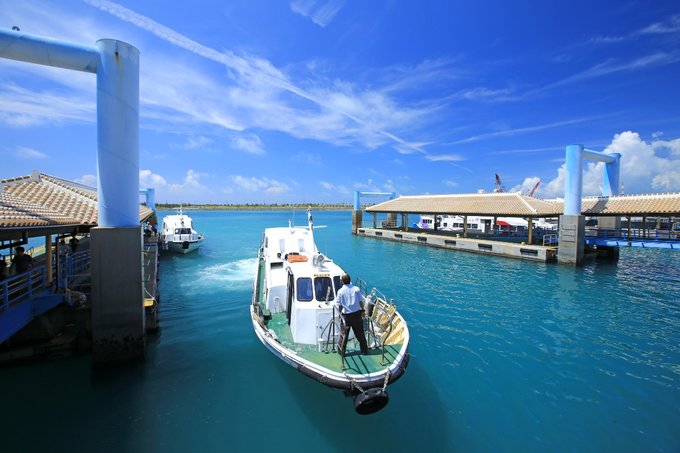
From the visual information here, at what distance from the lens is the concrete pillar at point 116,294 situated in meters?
9.97

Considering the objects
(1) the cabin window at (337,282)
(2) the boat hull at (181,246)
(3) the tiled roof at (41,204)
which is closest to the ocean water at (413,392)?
(1) the cabin window at (337,282)

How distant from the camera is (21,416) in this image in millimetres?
8188

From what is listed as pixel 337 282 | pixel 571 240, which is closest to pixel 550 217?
pixel 571 240

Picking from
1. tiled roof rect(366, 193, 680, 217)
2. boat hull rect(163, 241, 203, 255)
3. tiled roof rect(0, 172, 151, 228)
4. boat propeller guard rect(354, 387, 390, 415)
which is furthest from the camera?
boat hull rect(163, 241, 203, 255)

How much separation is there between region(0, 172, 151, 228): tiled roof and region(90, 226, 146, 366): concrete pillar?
1153 millimetres

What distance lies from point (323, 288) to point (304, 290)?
574 mm

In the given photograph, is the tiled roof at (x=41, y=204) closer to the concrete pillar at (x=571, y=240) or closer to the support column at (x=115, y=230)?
the support column at (x=115, y=230)

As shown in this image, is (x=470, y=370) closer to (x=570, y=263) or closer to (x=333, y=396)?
(x=333, y=396)

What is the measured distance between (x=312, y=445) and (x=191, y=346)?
6851mm

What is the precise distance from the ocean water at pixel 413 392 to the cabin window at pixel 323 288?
2.33 metres

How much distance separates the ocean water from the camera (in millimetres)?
7676

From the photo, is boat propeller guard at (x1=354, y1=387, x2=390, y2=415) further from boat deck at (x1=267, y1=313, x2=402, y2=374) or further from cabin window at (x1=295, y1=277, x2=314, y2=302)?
cabin window at (x1=295, y1=277, x2=314, y2=302)

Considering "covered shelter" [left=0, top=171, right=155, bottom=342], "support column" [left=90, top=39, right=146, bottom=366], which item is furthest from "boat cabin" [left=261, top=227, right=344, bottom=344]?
"covered shelter" [left=0, top=171, right=155, bottom=342]

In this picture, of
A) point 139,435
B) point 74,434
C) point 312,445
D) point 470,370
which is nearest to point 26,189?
point 74,434
